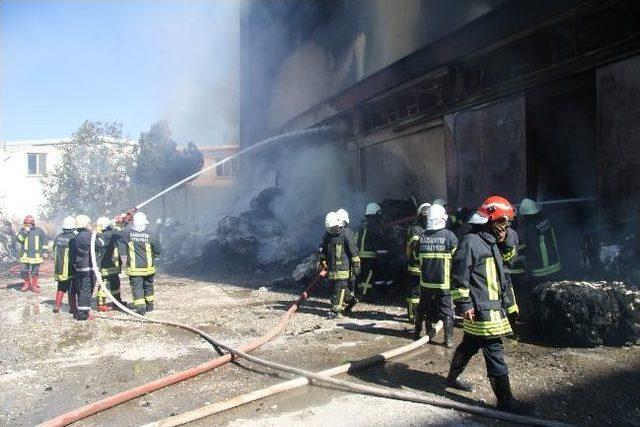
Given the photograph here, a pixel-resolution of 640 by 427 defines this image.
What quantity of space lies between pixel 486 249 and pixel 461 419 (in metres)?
1.30

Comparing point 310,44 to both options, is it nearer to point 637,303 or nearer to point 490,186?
point 490,186

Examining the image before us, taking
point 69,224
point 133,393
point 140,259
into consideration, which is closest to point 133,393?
point 133,393

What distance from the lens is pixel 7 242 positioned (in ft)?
63.2

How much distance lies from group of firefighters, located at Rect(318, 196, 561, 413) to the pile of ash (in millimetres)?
16883

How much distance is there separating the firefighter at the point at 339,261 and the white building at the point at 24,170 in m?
27.7

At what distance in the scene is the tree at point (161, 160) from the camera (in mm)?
25000

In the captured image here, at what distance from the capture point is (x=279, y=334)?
6.37m

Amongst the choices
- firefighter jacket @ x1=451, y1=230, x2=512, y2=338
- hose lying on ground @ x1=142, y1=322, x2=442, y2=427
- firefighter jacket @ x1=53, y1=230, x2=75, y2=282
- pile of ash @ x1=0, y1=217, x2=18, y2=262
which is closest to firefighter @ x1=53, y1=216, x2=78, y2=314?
firefighter jacket @ x1=53, y1=230, x2=75, y2=282

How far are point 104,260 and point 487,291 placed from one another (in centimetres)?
669

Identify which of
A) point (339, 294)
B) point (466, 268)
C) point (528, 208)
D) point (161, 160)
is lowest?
point (339, 294)

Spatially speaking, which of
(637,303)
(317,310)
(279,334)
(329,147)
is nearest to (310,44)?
(329,147)

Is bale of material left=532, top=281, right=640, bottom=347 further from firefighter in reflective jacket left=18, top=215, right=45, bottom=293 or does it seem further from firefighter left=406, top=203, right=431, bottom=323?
firefighter in reflective jacket left=18, top=215, right=45, bottom=293

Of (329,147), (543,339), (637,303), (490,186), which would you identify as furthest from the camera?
(329,147)

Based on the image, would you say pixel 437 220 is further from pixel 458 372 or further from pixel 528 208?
pixel 458 372
